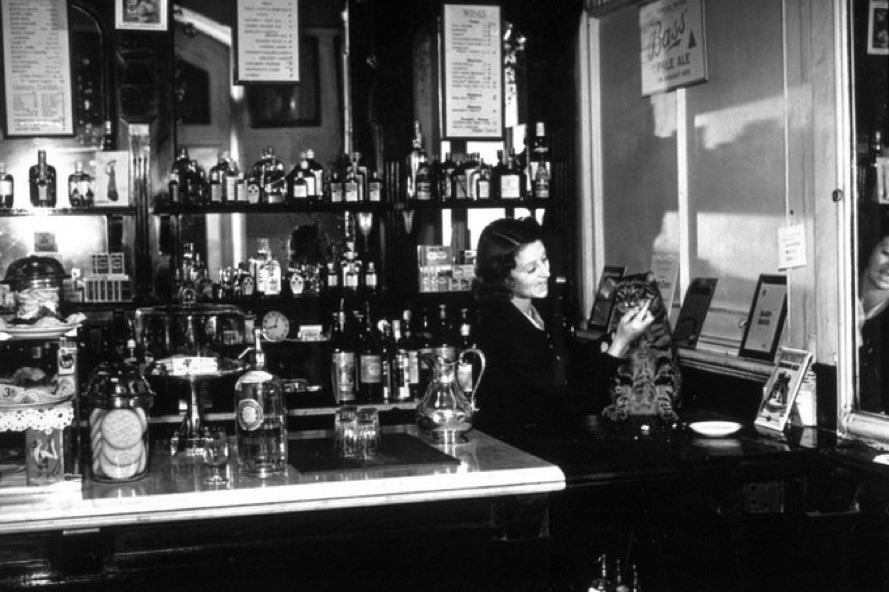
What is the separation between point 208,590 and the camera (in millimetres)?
2461

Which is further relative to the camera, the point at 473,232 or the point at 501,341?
the point at 473,232

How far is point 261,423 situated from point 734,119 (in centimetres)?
222

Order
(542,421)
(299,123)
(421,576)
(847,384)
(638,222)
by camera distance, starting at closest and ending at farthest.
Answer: (421,576) → (847,384) → (542,421) → (638,222) → (299,123)

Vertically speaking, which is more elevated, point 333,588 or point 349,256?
point 349,256

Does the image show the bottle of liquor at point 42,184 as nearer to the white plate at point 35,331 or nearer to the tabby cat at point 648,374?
the white plate at point 35,331

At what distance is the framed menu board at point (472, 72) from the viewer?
5.16 m

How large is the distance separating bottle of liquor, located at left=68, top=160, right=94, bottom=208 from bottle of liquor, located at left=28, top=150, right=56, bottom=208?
8 cm

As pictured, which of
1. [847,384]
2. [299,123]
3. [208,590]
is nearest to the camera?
[208,590]

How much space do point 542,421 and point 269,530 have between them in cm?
127

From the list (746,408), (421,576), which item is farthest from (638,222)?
(421,576)

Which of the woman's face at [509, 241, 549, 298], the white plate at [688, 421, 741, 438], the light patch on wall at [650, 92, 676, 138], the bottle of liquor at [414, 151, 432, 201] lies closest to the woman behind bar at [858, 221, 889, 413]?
the white plate at [688, 421, 741, 438]

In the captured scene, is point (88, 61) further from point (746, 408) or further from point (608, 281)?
point (746, 408)

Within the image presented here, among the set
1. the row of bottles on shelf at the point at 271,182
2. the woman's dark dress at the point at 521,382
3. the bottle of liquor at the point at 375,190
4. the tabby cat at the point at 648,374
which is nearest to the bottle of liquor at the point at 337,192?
the row of bottles on shelf at the point at 271,182

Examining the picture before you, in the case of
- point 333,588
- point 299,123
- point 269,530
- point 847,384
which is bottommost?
point 333,588
